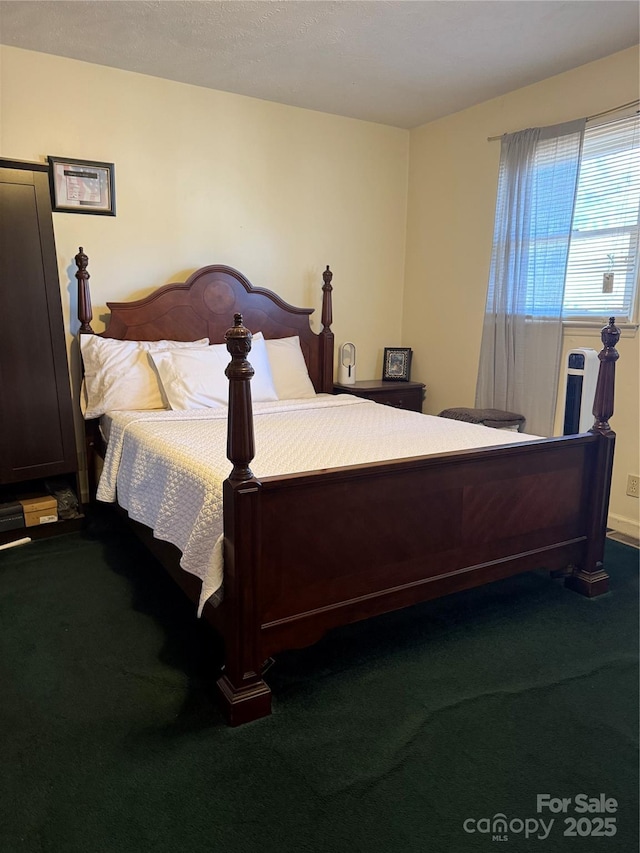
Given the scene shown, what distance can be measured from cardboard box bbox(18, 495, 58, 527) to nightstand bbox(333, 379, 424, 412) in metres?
2.01

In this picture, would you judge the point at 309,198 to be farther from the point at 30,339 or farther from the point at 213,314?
the point at 30,339

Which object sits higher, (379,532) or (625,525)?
(379,532)

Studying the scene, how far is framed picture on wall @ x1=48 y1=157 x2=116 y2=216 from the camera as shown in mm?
3236

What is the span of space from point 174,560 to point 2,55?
279 centimetres

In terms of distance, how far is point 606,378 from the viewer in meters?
2.40

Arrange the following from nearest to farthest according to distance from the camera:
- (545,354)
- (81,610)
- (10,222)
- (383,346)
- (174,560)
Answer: (174,560) → (81,610) → (10,222) → (545,354) → (383,346)

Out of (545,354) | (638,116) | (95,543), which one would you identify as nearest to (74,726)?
(95,543)

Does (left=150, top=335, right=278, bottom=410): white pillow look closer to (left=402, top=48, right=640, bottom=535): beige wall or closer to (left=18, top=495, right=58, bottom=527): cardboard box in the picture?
(left=18, top=495, right=58, bottom=527): cardboard box

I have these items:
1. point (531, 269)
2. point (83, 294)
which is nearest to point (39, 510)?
point (83, 294)

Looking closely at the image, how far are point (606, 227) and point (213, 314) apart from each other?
7.64 feet

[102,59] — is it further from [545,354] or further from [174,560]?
[545,354]

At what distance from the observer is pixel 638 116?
2953 mm

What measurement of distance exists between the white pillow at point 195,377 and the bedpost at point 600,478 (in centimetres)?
173

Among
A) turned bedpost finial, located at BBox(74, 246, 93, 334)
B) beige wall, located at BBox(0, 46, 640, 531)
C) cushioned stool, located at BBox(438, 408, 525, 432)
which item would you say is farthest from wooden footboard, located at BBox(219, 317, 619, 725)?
turned bedpost finial, located at BBox(74, 246, 93, 334)
